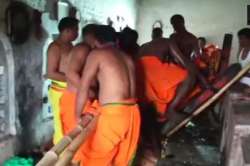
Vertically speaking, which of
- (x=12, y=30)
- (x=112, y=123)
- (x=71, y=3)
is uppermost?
(x=71, y=3)

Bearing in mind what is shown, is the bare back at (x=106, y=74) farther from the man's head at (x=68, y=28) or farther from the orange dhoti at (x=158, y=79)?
the orange dhoti at (x=158, y=79)

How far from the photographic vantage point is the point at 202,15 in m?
9.73

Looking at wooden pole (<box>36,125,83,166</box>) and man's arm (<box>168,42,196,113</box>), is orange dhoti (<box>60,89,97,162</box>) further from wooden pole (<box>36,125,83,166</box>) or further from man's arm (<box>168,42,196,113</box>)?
man's arm (<box>168,42,196,113</box>)

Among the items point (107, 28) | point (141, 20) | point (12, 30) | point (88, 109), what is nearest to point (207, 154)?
point (88, 109)

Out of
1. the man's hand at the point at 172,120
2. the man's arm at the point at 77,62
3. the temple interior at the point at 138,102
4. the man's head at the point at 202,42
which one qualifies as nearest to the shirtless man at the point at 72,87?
the man's arm at the point at 77,62

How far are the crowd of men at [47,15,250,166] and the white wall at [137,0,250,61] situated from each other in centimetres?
449

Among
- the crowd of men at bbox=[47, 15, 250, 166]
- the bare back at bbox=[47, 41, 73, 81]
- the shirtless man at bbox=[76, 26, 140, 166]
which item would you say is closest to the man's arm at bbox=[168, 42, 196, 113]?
the crowd of men at bbox=[47, 15, 250, 166]

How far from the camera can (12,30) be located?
382 centimetres

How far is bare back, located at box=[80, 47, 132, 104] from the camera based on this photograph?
2.95 metres

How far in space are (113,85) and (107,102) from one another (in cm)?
14

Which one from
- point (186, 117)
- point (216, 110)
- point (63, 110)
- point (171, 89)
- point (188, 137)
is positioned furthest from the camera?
point (216, 110)

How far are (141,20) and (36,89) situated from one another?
6.07m

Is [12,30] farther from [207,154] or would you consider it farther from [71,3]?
[207,154]

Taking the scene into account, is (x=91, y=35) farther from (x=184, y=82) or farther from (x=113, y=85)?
(x=184, y=82)
